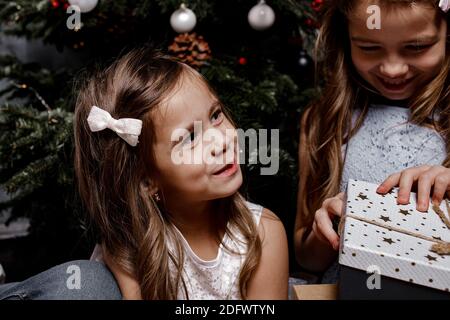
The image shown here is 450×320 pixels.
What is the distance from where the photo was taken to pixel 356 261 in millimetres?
623

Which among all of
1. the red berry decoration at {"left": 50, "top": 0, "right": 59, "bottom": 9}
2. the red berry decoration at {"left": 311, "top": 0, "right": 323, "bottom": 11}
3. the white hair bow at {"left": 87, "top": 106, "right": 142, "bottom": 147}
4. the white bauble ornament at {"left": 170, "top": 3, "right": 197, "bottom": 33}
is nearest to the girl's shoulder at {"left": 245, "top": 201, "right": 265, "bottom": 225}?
the white hair bow at {"left": 87, "top": 106, "right": 142, "bottom": 147}

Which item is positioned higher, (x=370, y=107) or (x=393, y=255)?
(x=370, y=107)

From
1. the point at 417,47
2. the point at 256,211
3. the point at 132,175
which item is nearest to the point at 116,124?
the point at 132,175

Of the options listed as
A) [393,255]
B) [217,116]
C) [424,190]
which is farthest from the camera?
[217,116]

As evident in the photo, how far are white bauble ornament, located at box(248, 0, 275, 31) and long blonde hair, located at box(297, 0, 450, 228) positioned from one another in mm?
134

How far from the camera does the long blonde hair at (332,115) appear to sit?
1090 mm

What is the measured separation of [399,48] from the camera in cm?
95

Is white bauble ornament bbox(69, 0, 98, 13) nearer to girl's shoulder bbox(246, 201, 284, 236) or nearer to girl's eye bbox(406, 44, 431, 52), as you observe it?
girl's shoulder bbox(246, 201, 284, 236)

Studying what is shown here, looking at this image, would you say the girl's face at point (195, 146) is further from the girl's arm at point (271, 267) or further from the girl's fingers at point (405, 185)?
the girl's fingers at point (405, 185)

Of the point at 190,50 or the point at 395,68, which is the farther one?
the point at 190,50

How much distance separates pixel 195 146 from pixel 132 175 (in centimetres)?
16

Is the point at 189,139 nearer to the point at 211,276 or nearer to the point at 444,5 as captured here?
the point at 211,276

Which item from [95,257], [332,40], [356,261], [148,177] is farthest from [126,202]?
[332,40]

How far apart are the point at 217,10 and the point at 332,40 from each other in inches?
13.0
